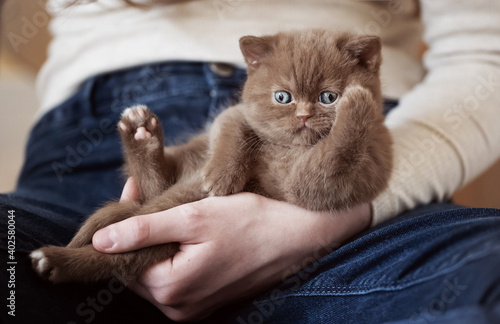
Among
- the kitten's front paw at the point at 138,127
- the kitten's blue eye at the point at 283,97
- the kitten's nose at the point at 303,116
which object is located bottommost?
the kitten's front paw at the point at 138,127

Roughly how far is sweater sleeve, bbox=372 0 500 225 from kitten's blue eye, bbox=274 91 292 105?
15.9 inches

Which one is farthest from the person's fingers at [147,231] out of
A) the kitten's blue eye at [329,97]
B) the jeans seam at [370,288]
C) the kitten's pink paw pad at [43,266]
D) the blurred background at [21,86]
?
the blurred background at [21,86]

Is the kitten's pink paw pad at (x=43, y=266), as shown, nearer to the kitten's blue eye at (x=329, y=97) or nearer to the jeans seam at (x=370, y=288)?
the jeans seam at (x=370, y=288)

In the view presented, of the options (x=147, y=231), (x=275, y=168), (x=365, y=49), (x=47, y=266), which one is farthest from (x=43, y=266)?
(x=365, y=49)

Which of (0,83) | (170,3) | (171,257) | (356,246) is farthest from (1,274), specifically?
(0,83)

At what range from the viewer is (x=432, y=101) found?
1.43 meters

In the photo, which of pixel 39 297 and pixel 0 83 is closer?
pixel 39 297

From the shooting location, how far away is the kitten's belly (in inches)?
40.4

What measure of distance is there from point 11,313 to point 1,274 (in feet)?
0.28

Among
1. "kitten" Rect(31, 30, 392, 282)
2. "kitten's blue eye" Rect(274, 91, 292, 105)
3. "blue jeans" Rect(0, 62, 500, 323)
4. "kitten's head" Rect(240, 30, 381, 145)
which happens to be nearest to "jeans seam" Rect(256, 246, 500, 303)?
"blue jeans" Rect(0, 62, 500, 323)

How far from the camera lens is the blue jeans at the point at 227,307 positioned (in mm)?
728

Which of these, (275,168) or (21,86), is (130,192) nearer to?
(275,168)

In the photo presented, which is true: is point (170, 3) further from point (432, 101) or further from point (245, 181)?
point (432, 101)

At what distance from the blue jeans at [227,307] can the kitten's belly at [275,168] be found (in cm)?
20
